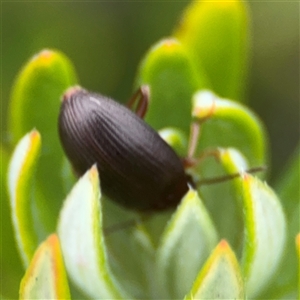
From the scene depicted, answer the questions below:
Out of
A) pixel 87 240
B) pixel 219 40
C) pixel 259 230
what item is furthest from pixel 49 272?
pixel 219 40

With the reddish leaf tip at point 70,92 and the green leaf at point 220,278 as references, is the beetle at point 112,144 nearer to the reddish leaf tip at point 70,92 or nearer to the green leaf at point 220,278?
the reddish leaf tip at point 70,92

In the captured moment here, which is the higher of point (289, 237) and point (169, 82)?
point (169, 82)

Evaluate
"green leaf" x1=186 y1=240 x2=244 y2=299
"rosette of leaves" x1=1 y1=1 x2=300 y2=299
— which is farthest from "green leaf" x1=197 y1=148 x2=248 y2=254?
"green leaf" x1=186 y1=240 x2=244 y2=299

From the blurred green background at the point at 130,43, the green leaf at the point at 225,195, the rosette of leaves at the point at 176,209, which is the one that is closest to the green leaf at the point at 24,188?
the rosette of leaves at the point at 176,209

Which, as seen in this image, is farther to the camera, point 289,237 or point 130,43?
point 130,43

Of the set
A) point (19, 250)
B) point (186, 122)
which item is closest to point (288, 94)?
point (186, 122)

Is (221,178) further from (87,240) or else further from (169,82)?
(87,240)

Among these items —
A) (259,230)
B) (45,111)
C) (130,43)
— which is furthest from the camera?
(130,43)

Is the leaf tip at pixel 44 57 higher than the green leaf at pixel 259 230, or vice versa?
the leaf tip at pixel 44 57
